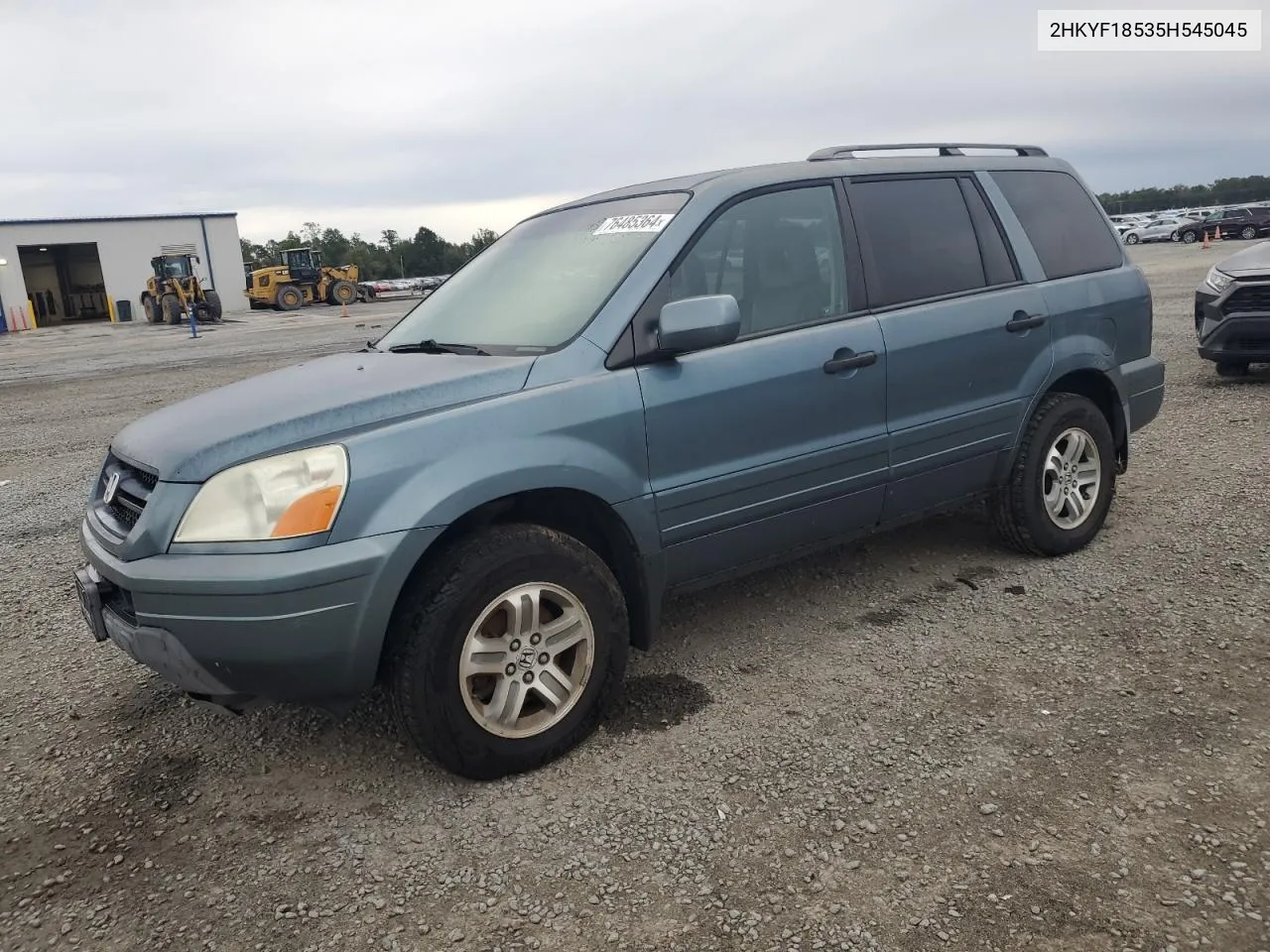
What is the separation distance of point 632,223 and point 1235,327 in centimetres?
669

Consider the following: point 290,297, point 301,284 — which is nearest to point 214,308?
Result: point 290,297

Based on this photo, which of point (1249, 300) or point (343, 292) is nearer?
point (1249, 300)

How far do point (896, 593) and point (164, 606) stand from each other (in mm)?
2948

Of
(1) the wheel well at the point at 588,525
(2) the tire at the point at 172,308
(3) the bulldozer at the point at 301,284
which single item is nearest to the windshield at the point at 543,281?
(1) the wheel well at the point at 588,525

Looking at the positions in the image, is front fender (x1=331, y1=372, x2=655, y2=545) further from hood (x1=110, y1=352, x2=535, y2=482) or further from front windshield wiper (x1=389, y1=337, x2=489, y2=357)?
front windshield wiper (x1=389, y1=337, x2=489, y2=357)

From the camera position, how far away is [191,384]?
13953 mm

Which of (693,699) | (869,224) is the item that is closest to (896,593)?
(693,699)

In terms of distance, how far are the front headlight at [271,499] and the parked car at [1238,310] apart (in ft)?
26.1

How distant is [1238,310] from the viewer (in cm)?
793

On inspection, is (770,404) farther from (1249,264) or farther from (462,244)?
(462,244)

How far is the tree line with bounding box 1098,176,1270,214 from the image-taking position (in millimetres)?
72312

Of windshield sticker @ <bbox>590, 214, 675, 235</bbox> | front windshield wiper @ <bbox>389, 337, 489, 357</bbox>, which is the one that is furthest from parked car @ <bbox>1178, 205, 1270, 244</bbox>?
front windshield wiper @ <bbox>389, 337, 489, 357</bbox>

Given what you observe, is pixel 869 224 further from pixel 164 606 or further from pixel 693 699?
pixel 164 606

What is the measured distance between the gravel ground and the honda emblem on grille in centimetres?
87
